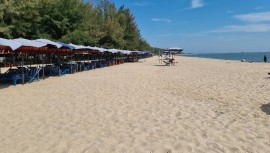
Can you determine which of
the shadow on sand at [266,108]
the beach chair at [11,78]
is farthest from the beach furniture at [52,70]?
the shadow on sand at [266,108]

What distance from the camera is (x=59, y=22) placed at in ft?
124

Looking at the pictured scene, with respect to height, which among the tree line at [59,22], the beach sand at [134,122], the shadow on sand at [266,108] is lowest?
the beach sand at [134,122]

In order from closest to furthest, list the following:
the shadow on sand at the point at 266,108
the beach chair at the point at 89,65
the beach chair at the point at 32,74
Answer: the shadow on sand at the point at 266,108 → the beach chair at the point at 32,74 → the beach chair at the point at 89,65

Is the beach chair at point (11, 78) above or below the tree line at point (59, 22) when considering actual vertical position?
below

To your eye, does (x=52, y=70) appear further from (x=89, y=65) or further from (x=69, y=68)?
(x=89, y=65)

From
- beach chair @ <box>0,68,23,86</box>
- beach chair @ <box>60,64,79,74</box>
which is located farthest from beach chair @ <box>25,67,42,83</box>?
beach chair @ <box>60,64,79,74</box>

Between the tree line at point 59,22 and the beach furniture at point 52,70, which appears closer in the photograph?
the beach furniture at point 52,70

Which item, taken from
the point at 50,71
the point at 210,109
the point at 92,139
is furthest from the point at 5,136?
the point at 50,71

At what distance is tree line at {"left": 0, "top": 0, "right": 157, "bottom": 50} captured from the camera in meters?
28.1

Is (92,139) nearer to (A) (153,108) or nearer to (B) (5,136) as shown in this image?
(B) (5,136)

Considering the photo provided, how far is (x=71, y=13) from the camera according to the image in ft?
130

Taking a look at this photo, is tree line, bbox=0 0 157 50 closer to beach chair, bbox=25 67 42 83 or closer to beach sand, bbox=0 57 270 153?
beach chair, bbox=25 67 42 83

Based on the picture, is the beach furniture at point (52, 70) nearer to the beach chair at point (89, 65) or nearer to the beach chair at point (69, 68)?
the beach chair at point (69, 68)

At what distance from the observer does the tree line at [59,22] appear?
28125mm
